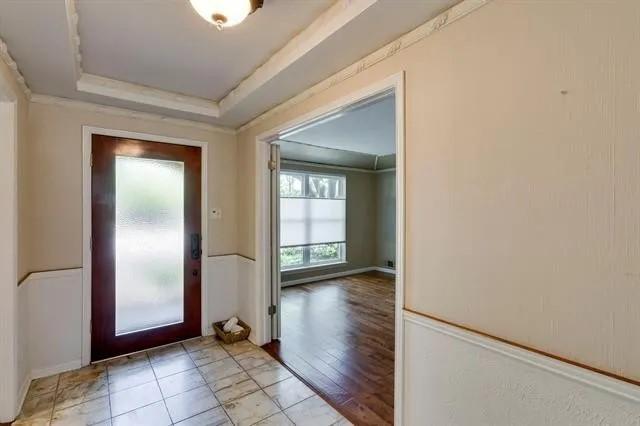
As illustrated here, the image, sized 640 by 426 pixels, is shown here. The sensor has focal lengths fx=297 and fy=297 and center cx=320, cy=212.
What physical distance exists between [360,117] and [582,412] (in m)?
3.19

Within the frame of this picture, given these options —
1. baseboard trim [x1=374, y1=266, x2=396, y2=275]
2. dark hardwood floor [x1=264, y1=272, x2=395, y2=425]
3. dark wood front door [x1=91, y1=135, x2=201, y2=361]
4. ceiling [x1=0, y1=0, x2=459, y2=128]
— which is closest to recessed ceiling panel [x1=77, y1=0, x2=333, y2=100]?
ceiling [x1=0, y1=0, x2=459, y2=128]

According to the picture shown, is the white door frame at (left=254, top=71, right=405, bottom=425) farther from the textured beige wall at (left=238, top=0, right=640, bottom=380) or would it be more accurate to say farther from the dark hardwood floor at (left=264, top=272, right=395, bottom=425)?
the dark hardwood floor at (left=264, top=272, right=395, bottom=425)

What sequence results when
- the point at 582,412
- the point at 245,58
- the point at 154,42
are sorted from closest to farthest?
the point at 582,412, the point at 154,42, the point at 245,58

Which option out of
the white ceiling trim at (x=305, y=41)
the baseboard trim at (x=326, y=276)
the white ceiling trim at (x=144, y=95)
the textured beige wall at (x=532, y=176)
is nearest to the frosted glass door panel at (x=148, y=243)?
the white ceiling trim at (x=144, y=95)

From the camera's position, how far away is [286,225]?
18.2ft

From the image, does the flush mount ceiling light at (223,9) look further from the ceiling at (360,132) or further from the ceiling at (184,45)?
the ceiling at (360,132)

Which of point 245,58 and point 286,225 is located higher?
point 245,58

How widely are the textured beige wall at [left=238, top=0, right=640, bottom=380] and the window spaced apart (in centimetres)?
404

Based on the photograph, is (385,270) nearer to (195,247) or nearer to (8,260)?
(195,247)

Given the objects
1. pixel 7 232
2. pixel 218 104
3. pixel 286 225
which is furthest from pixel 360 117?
pixel 7 232

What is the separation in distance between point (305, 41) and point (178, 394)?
2631 millimetres

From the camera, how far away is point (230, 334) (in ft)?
10.1

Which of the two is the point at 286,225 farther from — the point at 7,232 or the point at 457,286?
the point at 457,286

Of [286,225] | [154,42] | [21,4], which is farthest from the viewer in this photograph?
[286,225]
